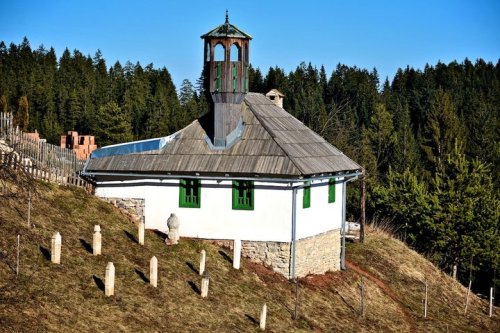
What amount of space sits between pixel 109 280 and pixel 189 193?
10107 millimetres

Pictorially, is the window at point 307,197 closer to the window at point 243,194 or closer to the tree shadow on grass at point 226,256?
the window at point 243,194

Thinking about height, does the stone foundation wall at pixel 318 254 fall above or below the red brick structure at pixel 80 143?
below

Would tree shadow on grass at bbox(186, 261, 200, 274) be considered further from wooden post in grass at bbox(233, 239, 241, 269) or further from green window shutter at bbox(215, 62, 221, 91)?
green window shutter at bbox(215, 62, 221, 91)

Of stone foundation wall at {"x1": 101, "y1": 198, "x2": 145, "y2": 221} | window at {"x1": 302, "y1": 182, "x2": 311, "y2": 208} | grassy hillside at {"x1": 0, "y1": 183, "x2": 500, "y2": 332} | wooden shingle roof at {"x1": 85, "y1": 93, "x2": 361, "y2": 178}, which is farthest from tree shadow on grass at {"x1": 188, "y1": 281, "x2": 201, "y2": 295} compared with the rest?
window at {"x1": 302, "y1": 182, "x2": 311, "y2": 208}

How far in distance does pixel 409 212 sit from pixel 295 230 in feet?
103

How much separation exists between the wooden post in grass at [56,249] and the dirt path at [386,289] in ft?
49.0

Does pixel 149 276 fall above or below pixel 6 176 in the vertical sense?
below

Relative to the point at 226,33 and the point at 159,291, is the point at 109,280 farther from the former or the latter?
the point at 226,33

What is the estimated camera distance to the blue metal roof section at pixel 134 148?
116 ft

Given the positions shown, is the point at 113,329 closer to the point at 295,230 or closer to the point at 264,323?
the point at 264,323

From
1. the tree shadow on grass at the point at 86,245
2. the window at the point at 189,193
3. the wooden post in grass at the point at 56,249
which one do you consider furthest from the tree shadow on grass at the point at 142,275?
the window at the point at 189,193

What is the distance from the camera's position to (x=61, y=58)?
165750 mm

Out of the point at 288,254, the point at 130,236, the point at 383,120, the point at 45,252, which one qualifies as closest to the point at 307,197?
the point at 288,254

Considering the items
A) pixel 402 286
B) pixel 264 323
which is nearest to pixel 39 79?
pixel 402 286
